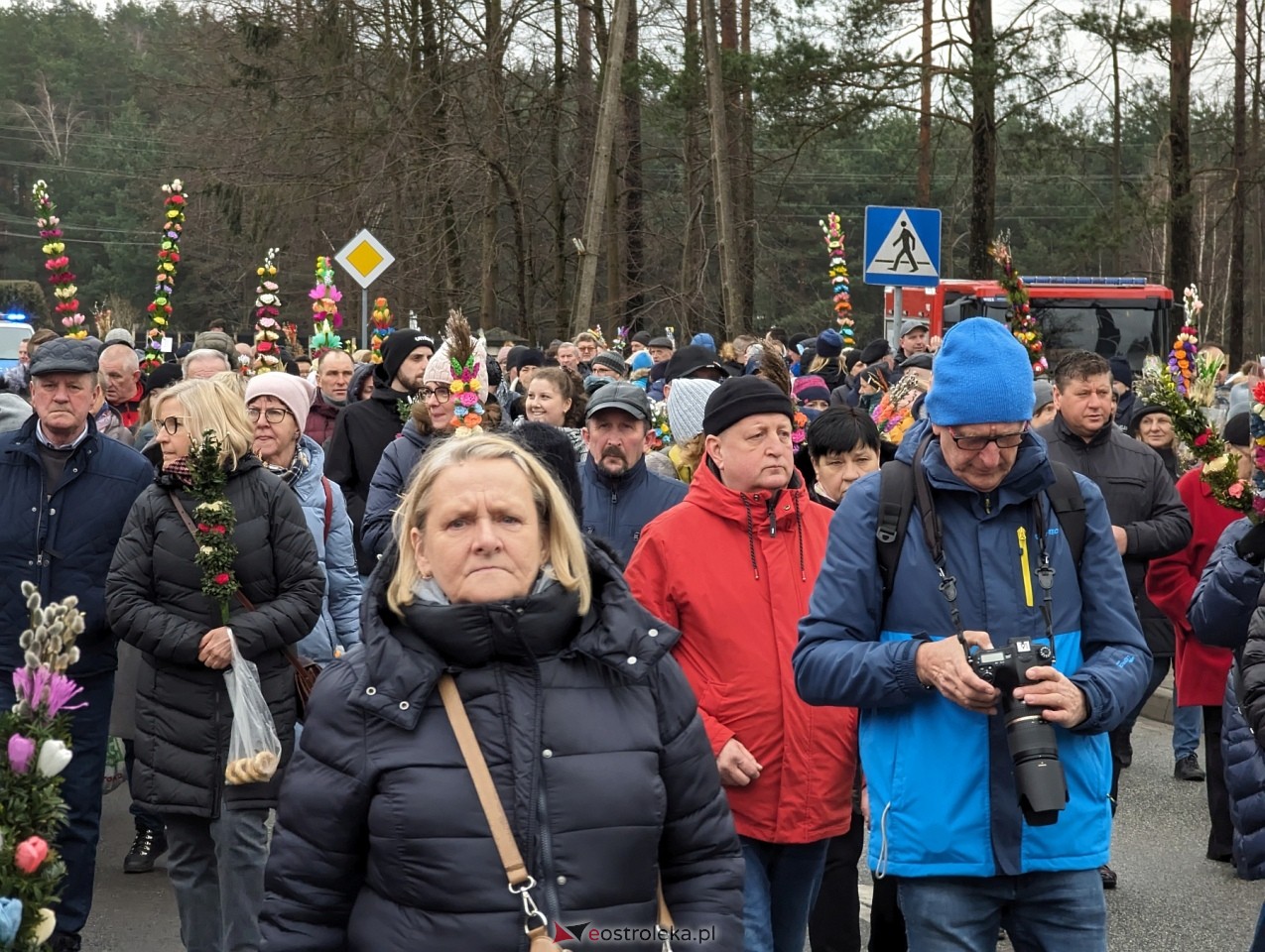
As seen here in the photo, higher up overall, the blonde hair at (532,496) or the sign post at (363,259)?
Result: the sign post at (363,259)

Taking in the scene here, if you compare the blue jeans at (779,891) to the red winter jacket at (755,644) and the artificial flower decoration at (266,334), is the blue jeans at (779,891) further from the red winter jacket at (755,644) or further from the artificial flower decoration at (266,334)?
the artificial flower decoration at (266,334)

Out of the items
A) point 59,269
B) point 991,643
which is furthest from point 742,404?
point 59,269

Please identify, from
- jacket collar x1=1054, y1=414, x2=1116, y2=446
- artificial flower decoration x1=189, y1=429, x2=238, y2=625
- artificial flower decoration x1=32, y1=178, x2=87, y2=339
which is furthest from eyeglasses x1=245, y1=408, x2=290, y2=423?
artificial flower decoration x1=32, y1=178, x2=87, y2=339

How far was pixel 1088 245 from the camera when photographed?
101 feet

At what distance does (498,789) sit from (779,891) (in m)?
1.96

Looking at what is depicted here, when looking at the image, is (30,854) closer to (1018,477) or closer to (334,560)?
(1018,477)

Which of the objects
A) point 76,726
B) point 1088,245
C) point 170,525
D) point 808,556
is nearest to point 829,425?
point 808,556

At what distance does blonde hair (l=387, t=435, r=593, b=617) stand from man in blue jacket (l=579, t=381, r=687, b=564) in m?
2.82

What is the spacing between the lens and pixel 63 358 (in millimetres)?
6121

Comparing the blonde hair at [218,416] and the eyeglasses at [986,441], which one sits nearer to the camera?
the eyeglasses at [986,441]

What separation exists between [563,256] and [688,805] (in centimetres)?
2938

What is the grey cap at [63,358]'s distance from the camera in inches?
240

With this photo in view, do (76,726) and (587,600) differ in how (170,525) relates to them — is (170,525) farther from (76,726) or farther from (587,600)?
(587,600)

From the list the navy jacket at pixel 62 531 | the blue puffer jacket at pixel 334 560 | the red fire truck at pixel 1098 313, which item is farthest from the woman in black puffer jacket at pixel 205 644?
the red fire truck at pixel 1098 313
